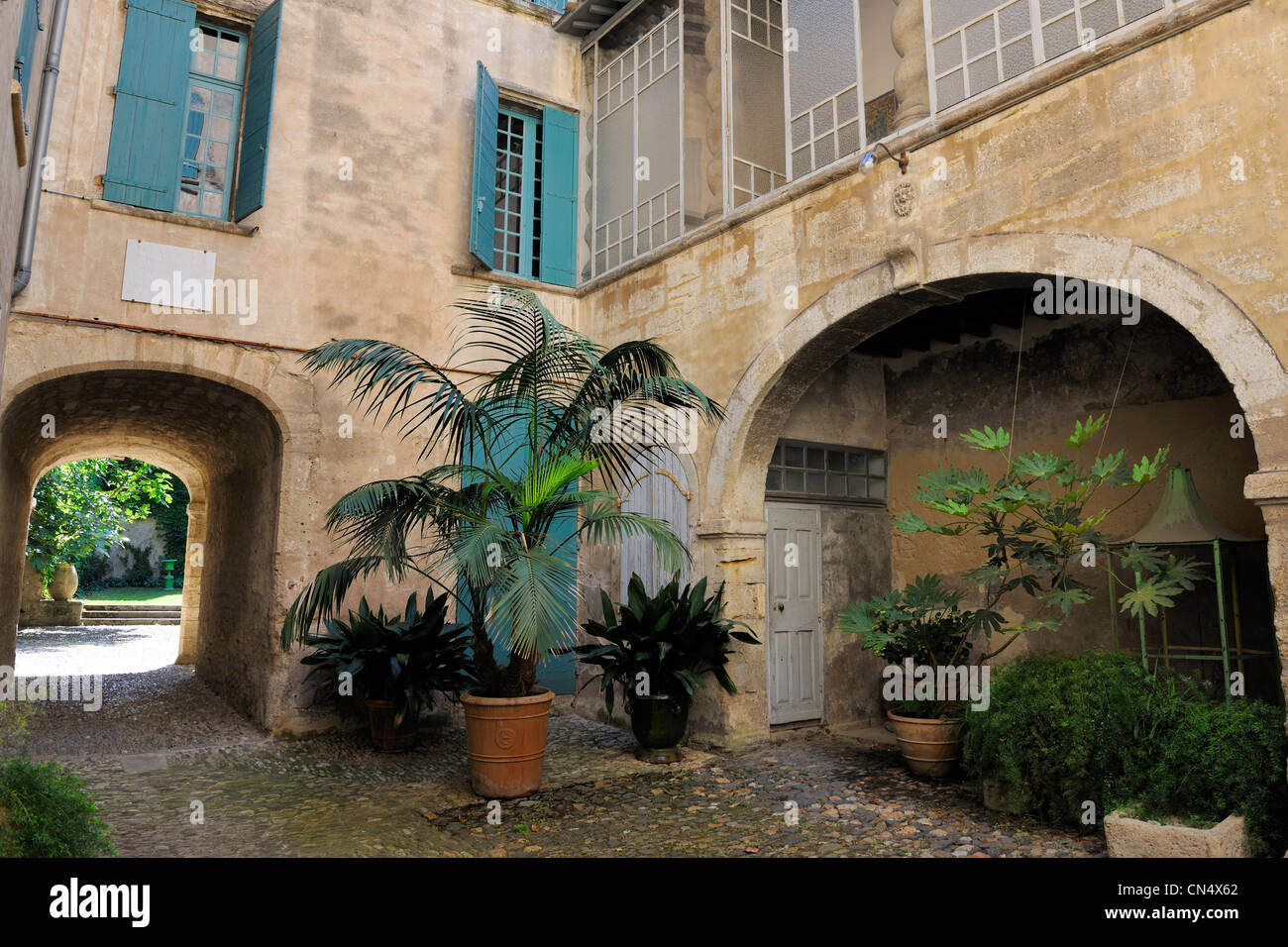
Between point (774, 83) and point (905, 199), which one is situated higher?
point (774, 83)

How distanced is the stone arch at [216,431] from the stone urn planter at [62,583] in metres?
10.2

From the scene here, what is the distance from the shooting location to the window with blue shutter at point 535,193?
27.3 feet

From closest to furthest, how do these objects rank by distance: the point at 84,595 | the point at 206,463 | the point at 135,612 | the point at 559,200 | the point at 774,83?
the point at 774,83 → the point at 559,200 → the point at 206,463 → the point at 135,612 → the point at 84,595

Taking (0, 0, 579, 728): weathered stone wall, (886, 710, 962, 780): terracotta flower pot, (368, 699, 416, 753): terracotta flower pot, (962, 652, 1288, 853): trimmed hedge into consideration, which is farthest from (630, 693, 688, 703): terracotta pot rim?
(0, 0, 579, 728): weathered stone wall

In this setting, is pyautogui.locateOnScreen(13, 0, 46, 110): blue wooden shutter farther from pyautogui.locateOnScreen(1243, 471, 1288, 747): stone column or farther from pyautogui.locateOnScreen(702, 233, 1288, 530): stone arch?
pyautogui.locateOnScreen(1243, 471, 1288, 747): stone column

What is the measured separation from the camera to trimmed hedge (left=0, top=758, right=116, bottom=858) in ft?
9.12

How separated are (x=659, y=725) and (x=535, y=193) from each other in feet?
18.1

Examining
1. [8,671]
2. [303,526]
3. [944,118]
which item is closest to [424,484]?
[303,526]

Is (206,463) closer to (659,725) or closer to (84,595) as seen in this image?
(659,725)

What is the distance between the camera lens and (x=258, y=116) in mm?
6922

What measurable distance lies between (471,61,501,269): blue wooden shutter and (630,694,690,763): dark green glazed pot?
4.33 meters

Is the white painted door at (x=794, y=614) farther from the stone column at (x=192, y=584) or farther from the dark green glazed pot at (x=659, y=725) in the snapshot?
the stone column at (x=192, y=584)

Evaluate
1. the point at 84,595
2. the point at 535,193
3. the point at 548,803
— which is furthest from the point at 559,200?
the point at 84,595

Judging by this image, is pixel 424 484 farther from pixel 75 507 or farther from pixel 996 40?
pixel 75 507
